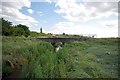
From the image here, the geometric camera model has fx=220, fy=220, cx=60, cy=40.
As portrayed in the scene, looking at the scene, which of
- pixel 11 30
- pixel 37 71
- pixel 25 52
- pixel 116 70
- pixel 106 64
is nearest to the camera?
pixel 37 71

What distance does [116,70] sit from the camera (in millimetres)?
9320

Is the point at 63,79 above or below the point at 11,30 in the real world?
below

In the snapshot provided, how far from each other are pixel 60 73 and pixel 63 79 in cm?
29

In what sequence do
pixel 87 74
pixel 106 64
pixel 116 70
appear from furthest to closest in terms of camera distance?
pixel 106 64
pixel 116 70
pixel 87 74

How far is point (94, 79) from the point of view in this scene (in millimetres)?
8078

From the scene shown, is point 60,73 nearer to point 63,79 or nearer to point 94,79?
point 63,79

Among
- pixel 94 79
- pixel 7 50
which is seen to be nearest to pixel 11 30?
pixel 7 50

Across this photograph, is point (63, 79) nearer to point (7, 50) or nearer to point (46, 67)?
point (46, 67)

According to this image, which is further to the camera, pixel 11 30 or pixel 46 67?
pixel 11 30

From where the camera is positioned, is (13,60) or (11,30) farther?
(11,30)

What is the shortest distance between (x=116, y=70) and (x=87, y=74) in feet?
Answer: 4.77

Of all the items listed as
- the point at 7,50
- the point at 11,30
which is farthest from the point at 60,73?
the point at 11,30

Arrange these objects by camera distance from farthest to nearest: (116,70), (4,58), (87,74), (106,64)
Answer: (4,58)
(106,64)
(116,70)
(87,74)

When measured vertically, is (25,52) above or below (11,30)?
below
